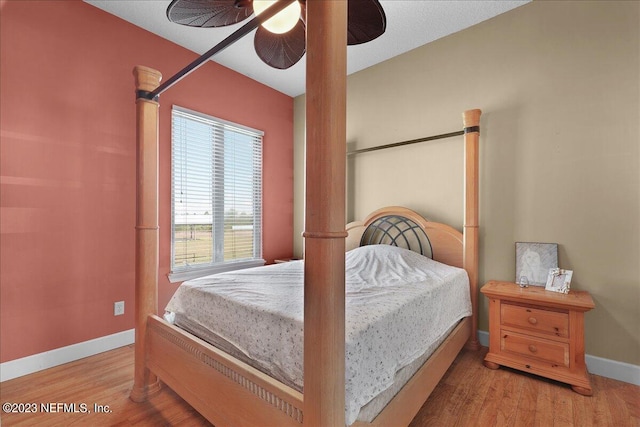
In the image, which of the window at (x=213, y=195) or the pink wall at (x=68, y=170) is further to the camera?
the window at (x=213, y=195)

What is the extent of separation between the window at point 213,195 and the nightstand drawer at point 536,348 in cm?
264

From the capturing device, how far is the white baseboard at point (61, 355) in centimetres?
204

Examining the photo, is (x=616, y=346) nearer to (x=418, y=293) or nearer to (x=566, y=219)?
(x=566, y=219)

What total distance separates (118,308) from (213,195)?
1.36m

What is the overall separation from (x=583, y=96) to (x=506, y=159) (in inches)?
24.9

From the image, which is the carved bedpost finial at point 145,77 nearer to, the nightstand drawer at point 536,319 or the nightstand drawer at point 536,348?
the nightstand drawer at point 536,319

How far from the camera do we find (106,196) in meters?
2.50

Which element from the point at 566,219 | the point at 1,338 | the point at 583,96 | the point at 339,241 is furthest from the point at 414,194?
the point at 1,338

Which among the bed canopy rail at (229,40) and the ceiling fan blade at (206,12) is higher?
the ceiling fan blade at (206,12)

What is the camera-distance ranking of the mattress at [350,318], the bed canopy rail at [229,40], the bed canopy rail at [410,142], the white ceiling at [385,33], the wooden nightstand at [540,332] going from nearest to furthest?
1. the bed canopy rail at [229,40]
2. the mattress at [350,318]
3. the wooden nightstand at [540,332]
4. the white ceiling at [385,33]
5. the bed canopy rail at [410,142]

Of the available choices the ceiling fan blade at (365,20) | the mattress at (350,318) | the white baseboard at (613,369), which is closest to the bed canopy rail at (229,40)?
the ceiling fan blade at (365,20)

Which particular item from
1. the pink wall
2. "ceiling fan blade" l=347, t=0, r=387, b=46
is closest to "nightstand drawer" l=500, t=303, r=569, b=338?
"ceiling fan blade" l=347, t=0, r=387, b=46

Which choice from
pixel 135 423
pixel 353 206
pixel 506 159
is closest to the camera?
pixel 135 423

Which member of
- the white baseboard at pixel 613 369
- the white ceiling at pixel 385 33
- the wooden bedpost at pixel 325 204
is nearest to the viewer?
the wooden bedpost at pixel 325 204
